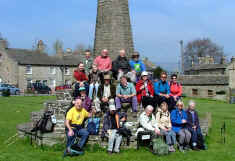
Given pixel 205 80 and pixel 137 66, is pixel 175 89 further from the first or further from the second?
pixel 205 80

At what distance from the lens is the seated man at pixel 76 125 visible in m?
7.77

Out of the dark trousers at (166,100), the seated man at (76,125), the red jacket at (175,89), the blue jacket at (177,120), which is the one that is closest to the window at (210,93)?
the red jacket at (175,89)

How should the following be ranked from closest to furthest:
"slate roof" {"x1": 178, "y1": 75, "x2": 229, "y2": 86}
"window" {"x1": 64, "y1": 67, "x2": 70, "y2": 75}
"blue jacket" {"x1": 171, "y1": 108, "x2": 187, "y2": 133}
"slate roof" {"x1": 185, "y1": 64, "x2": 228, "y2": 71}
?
"blue jacket" {"x1": 171, "y1": 108, "x2": 187, "y2": 133}
"slate roof" {"x1": 178, "y1": 75, "x2": 229, "y2": 86}
"window" {"x1": 64, "y1": 67, "x2": 70, "y2": 75}
"slate roof" {"x1": 185, "y1": 64, "x2": 228, "y2": 71}

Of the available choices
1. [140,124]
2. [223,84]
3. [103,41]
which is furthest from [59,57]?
[140,124]

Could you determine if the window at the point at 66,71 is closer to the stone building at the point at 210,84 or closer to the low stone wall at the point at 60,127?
the stone building at the point at 210,84

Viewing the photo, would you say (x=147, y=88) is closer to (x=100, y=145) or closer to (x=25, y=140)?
(x=100, y=145)

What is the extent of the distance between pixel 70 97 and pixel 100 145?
2.99 metres

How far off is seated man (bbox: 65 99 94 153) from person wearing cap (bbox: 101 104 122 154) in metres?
0.59

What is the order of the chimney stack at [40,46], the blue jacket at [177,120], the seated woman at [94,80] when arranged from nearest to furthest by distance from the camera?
1. the blue jacket at [177,120]
2. the seated woman at [94,80]
3. the chimney stack at [40,46]

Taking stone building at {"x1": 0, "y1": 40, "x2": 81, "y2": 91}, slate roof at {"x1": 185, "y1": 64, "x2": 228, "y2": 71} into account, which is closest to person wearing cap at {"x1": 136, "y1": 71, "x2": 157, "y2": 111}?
stone building at {"x1": 0, "y1": 40, "x2": 81, "y2": 91}

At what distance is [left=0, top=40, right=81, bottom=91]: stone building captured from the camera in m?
42.1

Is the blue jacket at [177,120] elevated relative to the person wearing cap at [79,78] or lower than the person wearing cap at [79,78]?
lower

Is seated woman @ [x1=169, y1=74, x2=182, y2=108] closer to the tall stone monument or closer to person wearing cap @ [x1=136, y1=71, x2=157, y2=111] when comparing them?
person wearing cap @ [x1=136, y1=71, x2=157, y2=111]

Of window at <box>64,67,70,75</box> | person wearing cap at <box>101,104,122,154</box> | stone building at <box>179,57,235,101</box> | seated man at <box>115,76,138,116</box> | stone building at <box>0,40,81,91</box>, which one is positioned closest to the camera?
person wearing cap at <box>101,104,122,154</box>
